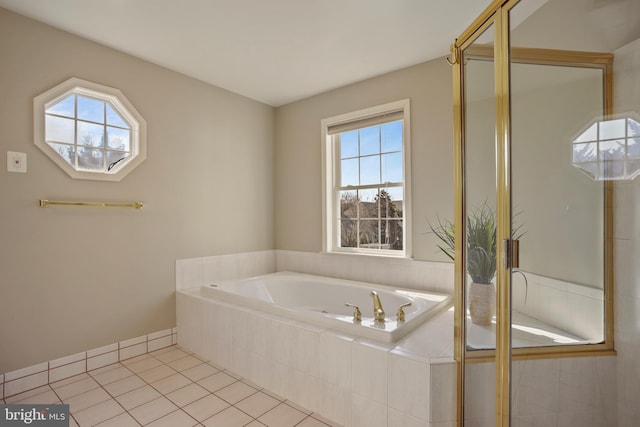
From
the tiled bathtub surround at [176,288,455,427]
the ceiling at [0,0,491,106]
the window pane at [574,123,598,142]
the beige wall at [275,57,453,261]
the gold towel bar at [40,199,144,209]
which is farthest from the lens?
the beige wall at [275,57,453,261]

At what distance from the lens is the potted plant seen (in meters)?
1.36

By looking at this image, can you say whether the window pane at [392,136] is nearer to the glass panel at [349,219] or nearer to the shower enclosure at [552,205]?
the glass panel at [349,219]

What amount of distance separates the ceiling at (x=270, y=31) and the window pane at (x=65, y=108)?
0.49 meters

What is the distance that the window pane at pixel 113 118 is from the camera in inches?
101

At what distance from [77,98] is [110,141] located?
360 millimetres

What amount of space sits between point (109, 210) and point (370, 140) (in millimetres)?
2405

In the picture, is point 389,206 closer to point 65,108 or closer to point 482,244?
point 482,244

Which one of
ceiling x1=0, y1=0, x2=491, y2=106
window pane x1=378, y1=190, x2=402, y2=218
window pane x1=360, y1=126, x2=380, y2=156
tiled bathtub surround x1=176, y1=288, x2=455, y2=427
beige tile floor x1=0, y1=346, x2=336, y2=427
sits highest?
ceiling x1=0, y1=0, x2=491, y2=106

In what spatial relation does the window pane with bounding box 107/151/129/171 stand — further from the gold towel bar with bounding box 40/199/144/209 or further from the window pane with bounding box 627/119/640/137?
the window pane with bounding box 627/119/640/137

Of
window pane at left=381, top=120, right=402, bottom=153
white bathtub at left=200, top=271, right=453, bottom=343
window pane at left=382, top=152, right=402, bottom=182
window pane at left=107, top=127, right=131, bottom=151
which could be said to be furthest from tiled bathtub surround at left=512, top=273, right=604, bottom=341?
window pane at left=107, top=127, right=131, bottom=151

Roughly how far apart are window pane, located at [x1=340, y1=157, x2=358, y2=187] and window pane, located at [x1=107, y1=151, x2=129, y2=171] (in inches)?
80.4

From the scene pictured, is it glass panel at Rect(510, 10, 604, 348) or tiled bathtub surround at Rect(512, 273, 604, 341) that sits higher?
glass panel at Rect(510, 10, 604, 348)

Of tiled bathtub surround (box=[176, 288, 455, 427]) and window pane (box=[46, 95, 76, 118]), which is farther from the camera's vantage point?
window pane (box=[46, 95, 76, 118])

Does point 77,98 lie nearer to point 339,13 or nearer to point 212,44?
point 212,44
